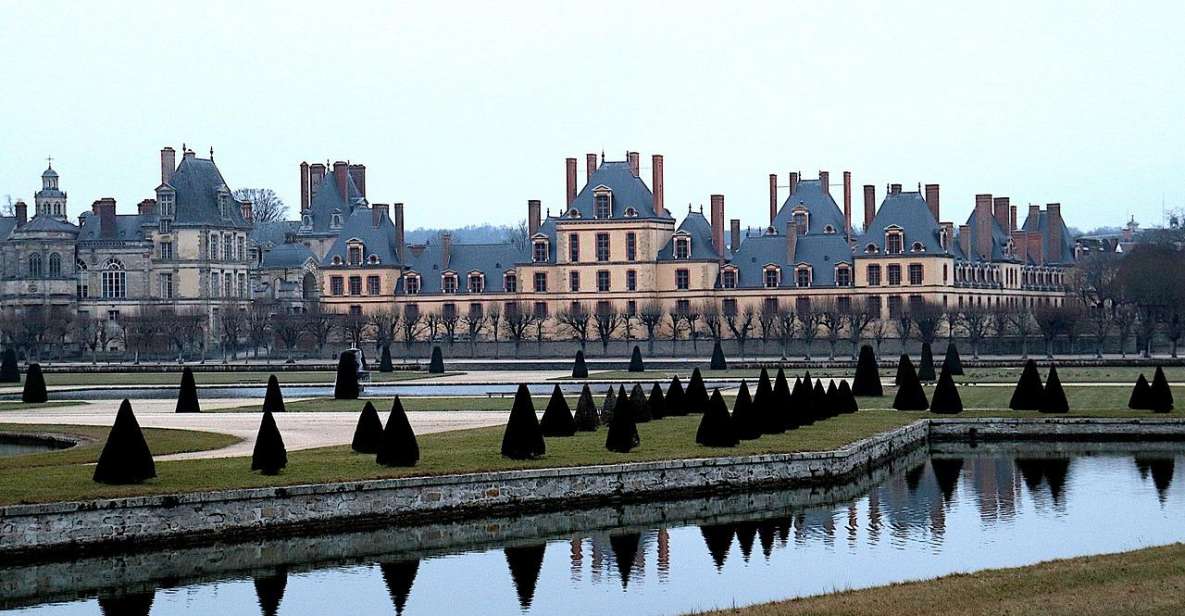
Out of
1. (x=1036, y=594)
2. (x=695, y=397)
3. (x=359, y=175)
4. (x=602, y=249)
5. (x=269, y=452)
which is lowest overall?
(x=1036, y=594)

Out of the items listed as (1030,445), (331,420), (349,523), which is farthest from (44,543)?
(1030,445)

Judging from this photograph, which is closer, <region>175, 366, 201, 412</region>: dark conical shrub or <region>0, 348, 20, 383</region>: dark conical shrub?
<region>175, 366, 201, 412</region>: dark conical shrub

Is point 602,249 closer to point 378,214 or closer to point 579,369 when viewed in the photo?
point 378,214

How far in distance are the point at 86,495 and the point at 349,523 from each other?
309 centimetres

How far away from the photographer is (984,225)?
252 feet

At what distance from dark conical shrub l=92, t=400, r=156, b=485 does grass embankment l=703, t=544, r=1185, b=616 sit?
340 inches

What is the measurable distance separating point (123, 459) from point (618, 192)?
5644 cm

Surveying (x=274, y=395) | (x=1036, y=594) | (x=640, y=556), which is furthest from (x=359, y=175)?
(x=1036, y=594)

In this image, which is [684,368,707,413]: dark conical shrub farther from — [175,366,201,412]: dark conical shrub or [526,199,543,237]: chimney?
[526,199,543,237]: chimney

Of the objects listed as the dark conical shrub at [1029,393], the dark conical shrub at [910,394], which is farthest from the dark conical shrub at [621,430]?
the dark conical shrub at [1029,393]

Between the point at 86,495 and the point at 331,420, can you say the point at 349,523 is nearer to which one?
the point at 86,495

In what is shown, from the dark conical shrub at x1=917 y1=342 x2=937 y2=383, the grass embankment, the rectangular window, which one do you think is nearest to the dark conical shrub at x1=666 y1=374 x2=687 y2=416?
the dark conical shrub at x1=917 y1=342 x2=937 y2=383

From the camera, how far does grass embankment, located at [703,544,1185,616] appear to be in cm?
1421

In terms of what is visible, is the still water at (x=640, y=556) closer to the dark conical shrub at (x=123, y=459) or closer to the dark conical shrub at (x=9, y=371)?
the dark conical shrub at (x=123, y=459)
